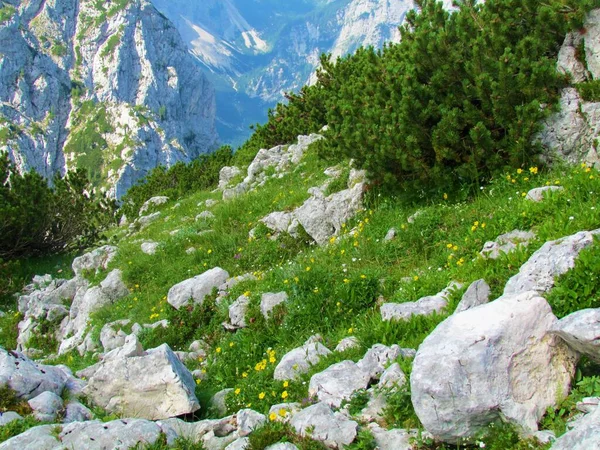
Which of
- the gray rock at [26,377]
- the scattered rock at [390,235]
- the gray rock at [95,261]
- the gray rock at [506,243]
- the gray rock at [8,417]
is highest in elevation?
the gray rock at [95,261]

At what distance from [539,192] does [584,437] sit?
16.4 feet

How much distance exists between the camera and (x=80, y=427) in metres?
5.10

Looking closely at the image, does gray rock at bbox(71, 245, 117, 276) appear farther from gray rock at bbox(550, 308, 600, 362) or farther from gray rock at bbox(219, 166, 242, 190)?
gray rock at bbox(550, 308, 600, 362)

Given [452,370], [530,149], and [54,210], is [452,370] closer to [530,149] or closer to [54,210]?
[530,149]

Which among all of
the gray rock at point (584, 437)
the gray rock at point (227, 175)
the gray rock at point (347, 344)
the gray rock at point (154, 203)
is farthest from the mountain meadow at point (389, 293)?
the gray rock at point (154, 203)

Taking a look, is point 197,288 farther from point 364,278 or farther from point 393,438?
point 393,438

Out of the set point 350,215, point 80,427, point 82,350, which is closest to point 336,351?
point 80,427

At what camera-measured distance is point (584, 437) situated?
313 cm

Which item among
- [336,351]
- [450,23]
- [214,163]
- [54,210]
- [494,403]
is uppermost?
[214,163]

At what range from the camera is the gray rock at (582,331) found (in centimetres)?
378

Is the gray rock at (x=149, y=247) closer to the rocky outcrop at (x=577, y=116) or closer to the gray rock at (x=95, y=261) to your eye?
the gray rock at (x=95, y=261)

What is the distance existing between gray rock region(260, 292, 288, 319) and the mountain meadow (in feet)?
0.15

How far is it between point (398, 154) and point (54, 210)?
15.5m

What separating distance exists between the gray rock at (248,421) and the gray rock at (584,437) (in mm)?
2610
